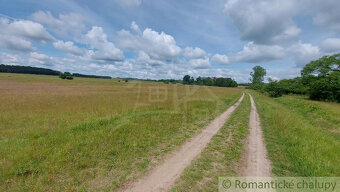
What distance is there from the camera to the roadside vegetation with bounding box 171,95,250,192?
3.28m

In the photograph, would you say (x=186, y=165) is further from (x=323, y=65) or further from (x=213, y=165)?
(x=323, y=65)

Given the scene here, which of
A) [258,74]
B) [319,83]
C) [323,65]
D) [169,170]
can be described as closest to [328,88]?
[319,83]

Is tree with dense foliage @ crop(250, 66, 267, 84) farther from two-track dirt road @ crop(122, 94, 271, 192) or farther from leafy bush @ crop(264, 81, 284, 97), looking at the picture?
two-track dirt road @ crop(122, 94, 271, 192)

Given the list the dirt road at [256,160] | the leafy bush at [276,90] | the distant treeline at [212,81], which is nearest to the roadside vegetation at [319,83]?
the leafy bush at [276,90]

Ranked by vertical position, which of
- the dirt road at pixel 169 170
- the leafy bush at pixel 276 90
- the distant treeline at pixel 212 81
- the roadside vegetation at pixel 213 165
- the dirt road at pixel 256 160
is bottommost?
the dirt road at pixel 169 170

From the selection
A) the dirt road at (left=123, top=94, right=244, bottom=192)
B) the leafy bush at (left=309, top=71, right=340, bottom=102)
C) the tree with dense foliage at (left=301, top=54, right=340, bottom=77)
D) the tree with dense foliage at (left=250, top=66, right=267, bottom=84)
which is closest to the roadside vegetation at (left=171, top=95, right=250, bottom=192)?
the dirt road at (left=123, top=94, right=244, bottom=192)

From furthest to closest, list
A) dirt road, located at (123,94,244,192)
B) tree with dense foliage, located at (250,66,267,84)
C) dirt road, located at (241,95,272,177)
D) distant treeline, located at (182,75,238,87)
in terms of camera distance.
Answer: distant treeline, located at (182,75,238,87) < tree with dense foliage, located at (250,66,267,84) < dirt road, located at (241,95,272,177) < dirt road, located at (123,94,244,192)

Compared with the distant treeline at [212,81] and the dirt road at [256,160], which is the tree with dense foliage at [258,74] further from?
the dirt road at [256,160]

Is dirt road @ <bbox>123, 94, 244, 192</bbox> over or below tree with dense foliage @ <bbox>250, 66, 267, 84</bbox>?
below

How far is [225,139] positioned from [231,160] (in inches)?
75.7

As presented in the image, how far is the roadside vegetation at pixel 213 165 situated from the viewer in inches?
129

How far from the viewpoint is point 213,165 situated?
13.6 ft

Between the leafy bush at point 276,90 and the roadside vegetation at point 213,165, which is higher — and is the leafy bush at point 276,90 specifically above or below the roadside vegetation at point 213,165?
above

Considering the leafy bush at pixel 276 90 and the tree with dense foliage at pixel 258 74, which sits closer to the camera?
the leafy bush at pixel 276 90
